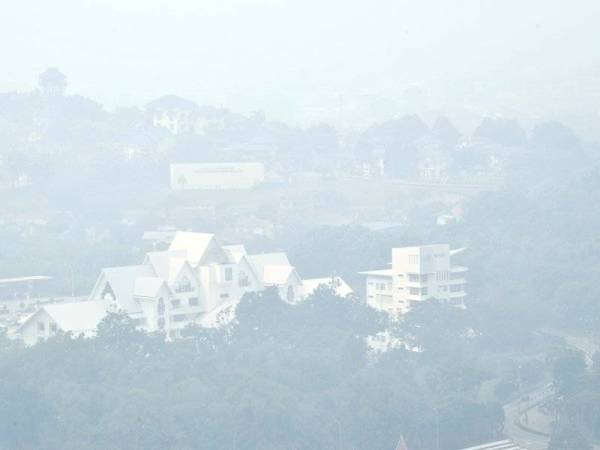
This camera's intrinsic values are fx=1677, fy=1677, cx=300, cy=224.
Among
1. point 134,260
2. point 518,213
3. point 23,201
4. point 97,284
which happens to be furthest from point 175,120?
point 97,284

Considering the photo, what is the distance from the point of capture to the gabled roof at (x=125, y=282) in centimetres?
3033

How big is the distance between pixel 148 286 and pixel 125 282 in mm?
497

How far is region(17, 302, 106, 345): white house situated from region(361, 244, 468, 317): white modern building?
6.30 m

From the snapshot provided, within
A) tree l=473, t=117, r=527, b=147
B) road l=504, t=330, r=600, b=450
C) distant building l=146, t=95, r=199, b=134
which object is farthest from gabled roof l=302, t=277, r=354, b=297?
tree l=473, t=117, r=527, b=147

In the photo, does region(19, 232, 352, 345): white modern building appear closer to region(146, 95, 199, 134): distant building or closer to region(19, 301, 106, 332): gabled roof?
region(19, 301, 106, 332): gabled roof

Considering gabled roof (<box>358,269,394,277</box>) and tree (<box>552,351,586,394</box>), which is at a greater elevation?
gabled roof (<box>358,269,394,277</box>)

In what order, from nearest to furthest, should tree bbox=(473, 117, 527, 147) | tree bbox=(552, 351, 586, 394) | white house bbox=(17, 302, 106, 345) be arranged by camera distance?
tree bbox=(552, 351, 586, 394)
white house bbox=(17, 302, 106, 345)
tree bbox=(473, 117, 527, 147)

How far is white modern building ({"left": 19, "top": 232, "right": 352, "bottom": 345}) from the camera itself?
29.6 metres

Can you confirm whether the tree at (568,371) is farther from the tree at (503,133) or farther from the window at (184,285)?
the tree at (503,133)

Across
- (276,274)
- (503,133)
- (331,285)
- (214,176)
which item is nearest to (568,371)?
(331,285)

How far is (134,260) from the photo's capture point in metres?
35.1

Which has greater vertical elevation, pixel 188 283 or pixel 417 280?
pixel 188 283

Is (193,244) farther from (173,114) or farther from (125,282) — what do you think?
(173,114)

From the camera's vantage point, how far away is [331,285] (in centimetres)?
3200
